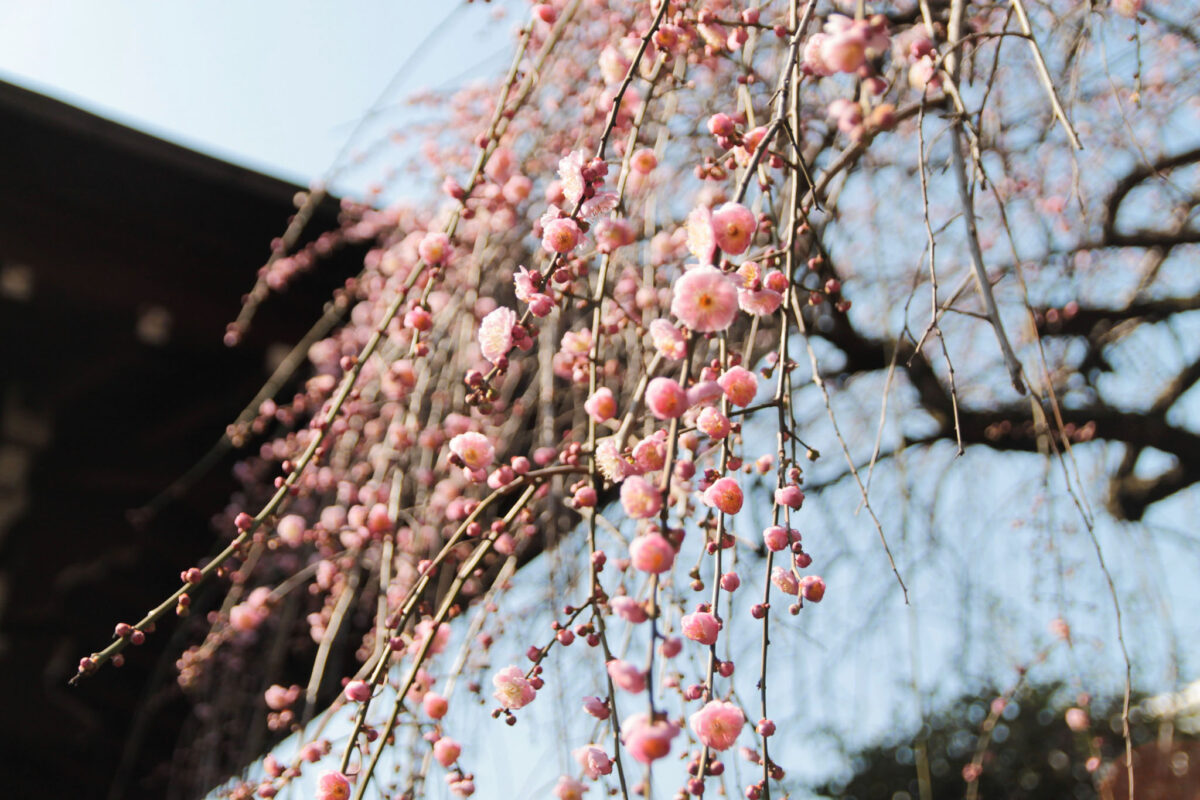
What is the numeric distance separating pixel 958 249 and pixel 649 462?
1564 millimetres

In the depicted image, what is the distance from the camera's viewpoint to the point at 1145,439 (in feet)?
6.43

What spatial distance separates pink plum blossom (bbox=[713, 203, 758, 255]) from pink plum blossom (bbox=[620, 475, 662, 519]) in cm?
17

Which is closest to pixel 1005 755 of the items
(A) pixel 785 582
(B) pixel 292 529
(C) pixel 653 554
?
(B) pixel 292 529

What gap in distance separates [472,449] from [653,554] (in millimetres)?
321

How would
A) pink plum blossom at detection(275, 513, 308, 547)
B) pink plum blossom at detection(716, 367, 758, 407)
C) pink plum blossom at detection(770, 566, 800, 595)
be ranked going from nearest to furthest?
pink plum blossom at detection(716, 367, 758, 407) → pink plum blossom at detection(770, 566, 800, 595) → pink plum blossom at detection(275, 513, 308, 547)

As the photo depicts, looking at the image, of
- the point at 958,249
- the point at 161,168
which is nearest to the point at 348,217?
the point at 161,168

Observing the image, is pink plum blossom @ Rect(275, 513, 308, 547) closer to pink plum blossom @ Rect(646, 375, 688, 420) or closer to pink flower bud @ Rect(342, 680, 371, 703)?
pink flower bud @ Rect(342, 680, 371, 703)

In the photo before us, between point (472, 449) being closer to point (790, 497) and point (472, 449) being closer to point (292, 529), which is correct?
point (790, 497)

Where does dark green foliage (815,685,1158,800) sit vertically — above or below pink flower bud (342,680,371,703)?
above

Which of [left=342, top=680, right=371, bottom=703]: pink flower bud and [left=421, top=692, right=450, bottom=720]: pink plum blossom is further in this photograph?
[left=421, top=692, right=450, bottom=720]: pink plum blossom

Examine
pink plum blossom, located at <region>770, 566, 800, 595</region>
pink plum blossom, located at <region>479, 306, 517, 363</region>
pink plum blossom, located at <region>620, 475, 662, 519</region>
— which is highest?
pink plum blossom, located at <region>479, 306, 517, 363</region>

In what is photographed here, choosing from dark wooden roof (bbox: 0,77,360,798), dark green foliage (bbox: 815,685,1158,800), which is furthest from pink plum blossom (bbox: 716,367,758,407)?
dark green foliage (bbox: 815,685,1158,800)

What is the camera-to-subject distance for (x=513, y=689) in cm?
75

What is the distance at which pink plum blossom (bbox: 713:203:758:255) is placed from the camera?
0.59m
